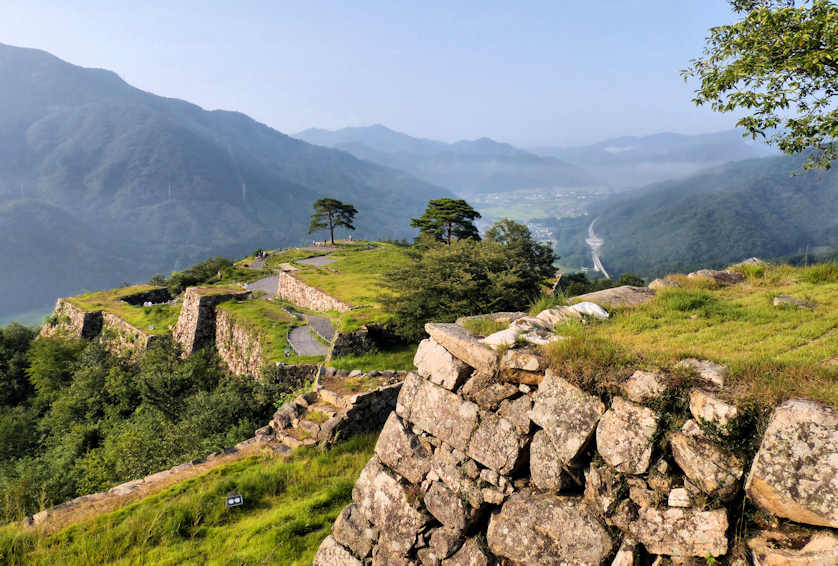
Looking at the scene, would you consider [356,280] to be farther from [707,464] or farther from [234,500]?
[707,464]

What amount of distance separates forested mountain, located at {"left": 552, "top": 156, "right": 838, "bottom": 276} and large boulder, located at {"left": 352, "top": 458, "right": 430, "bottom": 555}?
349 feet

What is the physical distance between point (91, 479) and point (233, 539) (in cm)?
774

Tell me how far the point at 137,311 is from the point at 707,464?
31.2 metres

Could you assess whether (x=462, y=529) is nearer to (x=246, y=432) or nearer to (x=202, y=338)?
(x=246, y=432)

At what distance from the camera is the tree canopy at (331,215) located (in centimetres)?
4634

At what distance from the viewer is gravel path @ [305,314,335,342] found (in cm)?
1931

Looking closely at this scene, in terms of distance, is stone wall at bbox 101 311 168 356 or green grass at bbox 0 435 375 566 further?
stone wall at bbox 101 311 168 356

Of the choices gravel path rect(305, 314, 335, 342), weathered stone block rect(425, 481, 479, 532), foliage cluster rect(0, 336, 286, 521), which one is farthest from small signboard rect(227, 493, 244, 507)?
gravel path rect(305, 314, 335, 342)

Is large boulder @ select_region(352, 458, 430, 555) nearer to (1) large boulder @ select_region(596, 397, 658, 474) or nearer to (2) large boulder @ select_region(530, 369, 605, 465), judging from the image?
(2) large boulder @ select_region(530, 369, 605, 465)

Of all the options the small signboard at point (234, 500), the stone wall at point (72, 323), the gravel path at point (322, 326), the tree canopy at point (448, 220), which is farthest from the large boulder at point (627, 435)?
the stone wall at point (72, 323)

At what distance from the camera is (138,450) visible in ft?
36.3

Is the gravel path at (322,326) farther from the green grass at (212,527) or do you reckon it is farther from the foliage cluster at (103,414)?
the green grass at (212,527)

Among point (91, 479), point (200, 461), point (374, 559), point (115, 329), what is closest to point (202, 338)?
point (115, 329)

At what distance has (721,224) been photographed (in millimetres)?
130500
